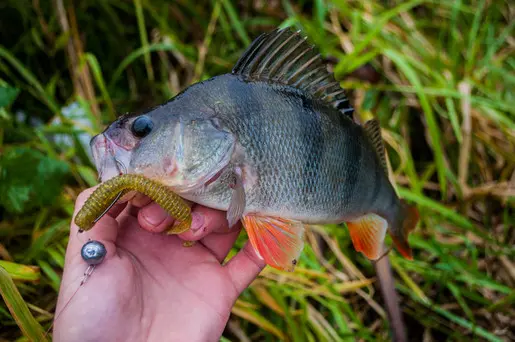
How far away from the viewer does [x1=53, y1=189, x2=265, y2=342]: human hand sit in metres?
1.05

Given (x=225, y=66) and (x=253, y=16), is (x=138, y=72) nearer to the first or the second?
(x=225, y=66)

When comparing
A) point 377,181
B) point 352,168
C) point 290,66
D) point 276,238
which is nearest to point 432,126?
point 377,181

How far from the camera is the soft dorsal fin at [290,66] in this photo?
49.3 inches

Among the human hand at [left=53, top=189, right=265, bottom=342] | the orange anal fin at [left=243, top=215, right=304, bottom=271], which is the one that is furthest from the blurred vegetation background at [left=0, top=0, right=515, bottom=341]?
the orange anal fin at [left=243, top=215, right=304, bottom=271]

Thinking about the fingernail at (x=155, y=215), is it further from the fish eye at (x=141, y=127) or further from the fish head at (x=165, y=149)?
the fish eye at (x=141, y=127)

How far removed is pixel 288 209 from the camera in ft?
4.01

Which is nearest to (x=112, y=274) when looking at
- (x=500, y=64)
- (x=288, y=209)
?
(x=288, y=209)

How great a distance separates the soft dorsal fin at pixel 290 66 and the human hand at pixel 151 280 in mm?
385

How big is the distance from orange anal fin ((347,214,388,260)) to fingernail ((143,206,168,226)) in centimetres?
62

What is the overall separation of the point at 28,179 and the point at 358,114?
61.1 inches

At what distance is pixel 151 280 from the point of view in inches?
48.0

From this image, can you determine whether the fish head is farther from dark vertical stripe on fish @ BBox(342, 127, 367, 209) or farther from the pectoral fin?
dark vertical stripe on fish @ BBox(342, 127, 367, 209)

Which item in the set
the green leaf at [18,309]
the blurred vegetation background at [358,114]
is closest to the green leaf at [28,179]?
the blurred vegetation background at [358,114]

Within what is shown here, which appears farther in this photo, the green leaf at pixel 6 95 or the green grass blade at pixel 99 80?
the green grass blade at pixel 99 80
